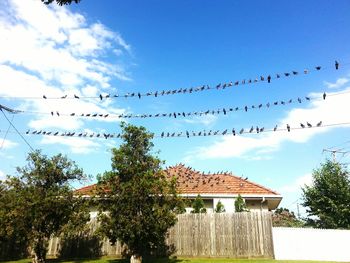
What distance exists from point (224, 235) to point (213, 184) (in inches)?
296

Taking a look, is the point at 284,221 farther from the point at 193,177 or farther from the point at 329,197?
the point at 193,177

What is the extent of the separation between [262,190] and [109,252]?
1120 centimetres

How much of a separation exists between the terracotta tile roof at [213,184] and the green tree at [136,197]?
8106 mm

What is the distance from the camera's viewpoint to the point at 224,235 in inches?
786

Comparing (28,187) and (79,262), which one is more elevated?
(28,187)

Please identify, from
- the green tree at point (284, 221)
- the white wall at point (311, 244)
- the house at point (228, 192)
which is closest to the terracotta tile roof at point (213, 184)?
the house at point (228, 192)

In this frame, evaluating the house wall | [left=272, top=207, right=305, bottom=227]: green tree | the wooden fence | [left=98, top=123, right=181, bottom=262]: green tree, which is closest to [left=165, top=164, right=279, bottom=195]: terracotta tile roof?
the house wall

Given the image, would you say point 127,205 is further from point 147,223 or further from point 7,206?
point 7,206

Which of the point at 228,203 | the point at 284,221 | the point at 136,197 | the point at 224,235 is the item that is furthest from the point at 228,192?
the point at 284,221

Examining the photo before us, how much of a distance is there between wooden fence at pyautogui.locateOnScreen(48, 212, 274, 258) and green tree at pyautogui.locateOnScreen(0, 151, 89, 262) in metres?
5.59

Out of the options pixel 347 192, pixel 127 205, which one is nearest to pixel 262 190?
pixel 347 192

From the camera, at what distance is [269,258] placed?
18.9 meters

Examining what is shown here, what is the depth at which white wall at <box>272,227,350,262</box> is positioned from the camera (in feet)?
61.8

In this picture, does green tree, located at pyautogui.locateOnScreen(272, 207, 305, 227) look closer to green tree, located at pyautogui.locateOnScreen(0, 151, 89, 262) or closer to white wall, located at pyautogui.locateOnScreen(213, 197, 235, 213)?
white wall, located at pyautogui.locateOnScreen(213, 197, 235, 213)
